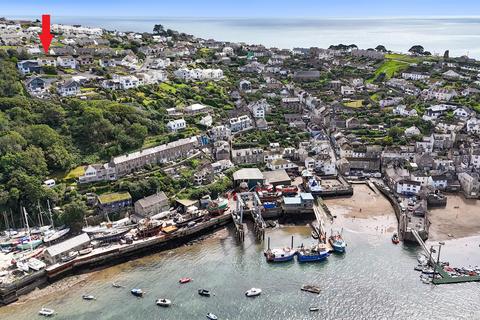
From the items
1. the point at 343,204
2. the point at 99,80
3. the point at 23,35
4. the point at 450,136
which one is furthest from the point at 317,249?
the point at 23,35

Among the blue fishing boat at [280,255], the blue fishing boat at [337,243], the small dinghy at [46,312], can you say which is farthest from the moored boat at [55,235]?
the blue fishing boat at [337,243]

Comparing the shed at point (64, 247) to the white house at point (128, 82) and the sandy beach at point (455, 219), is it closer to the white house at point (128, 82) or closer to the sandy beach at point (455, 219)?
the sandy beach at point (455, 219)

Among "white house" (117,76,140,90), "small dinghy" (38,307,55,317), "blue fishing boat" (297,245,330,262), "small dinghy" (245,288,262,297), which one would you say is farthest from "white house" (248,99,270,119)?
"small dinghy" (38,307,55,317)

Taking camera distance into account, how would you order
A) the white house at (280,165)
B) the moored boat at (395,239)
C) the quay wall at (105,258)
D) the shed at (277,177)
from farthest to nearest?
the white house at (280,165) → the shed at (277,177) → the moored boat at (395,239) → the quay wall at (105,258)

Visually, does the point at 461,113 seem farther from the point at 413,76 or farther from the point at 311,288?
the point at 311,288

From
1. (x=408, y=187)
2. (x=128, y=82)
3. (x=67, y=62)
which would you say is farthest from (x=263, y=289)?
(x=67, y=62)

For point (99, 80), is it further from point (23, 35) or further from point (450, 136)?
point (450, 136)
